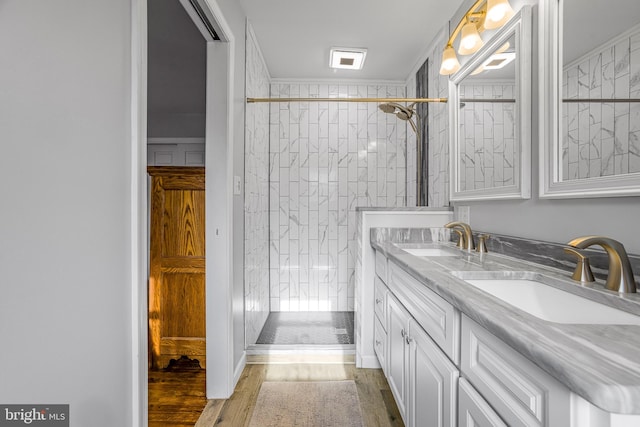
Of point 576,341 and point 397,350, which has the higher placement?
point 576,341

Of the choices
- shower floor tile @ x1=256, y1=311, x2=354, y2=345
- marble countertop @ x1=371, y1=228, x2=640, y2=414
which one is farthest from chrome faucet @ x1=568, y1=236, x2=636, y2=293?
shower floor tile @ x1=256, y1=311, x2=354, y2=345

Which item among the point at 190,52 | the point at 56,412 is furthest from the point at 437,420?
the point at 190,52

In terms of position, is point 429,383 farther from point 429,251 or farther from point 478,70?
point 478,70

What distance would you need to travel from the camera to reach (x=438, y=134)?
256cm

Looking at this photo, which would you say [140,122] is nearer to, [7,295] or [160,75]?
[7,295]

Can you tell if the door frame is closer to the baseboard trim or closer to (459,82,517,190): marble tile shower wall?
the baseboard trim

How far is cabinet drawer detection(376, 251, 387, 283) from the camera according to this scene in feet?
6.15

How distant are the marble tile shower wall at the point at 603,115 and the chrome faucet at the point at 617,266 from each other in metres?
0.25

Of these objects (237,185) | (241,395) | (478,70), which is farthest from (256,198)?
(478,70)

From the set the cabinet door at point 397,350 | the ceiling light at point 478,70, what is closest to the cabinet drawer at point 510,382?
the cabinet door at point 397,350

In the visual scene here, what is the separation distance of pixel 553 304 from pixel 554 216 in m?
0.44

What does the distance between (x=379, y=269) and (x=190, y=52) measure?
2.22 metres

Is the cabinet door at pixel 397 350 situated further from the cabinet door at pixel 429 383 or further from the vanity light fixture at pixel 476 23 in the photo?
the vanity light fixture at pixel 476 23

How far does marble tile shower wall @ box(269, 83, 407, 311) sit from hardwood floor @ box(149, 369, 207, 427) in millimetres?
1363
